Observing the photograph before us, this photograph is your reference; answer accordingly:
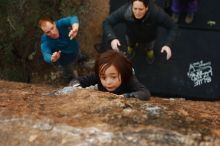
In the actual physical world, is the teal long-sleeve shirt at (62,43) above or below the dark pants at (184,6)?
below

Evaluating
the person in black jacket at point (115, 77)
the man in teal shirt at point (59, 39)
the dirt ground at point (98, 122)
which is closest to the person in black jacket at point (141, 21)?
the man in teal shirt at point (59, 39)

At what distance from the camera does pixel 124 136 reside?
2691mm

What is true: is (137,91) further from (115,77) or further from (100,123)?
(100,123)

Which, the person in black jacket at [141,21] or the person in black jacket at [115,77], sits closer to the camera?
the person in black jacket at [115,77]

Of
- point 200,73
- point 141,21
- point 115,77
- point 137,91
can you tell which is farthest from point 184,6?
point 115,77

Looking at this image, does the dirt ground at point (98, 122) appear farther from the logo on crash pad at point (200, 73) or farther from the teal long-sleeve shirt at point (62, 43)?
the logo on crash pad at point (200, 73)

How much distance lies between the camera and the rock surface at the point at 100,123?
2.69m

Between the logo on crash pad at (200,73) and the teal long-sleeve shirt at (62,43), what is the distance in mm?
1754

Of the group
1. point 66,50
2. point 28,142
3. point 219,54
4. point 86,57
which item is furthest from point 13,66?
point 28,142

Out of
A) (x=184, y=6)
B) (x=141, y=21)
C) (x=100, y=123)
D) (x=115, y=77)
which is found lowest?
(x=100, y=123)

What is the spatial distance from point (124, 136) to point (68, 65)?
2.77 m

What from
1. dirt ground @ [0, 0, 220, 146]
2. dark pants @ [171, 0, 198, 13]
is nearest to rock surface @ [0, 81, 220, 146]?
dirt ground @ [0, 0, 220, 146]

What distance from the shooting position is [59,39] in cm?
466

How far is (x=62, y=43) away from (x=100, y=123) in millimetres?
2053
